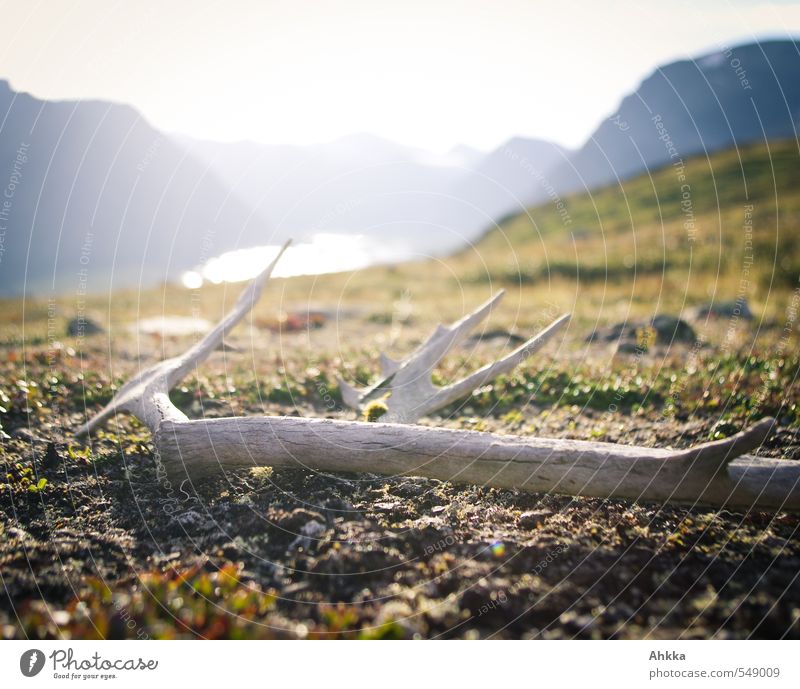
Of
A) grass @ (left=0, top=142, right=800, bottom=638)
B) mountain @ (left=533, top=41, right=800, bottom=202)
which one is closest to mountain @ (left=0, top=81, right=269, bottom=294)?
grass @ (left=0, top=142, right=800, bottom=638)

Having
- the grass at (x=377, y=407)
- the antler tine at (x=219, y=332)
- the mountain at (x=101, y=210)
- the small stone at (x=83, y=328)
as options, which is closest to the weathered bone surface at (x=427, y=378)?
the grass at (x=377, y=407)

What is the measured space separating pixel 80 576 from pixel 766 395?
10.6 metres

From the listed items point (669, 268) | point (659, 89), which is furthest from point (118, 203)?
point (659, 89)

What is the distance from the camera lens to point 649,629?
4.18m

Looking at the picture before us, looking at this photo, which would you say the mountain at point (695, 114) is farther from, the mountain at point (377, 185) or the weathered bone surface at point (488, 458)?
the weathered bone surface at point (488, 458)

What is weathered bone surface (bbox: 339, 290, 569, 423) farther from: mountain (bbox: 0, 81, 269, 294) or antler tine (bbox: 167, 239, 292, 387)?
mountain (bbox: 0, 81, 269, 294)

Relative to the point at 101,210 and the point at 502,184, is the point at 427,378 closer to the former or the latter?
the point at 502,184

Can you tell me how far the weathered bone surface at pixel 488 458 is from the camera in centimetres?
515

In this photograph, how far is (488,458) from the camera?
18.6 ft

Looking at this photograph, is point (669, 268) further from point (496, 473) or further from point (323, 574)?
point (323, 574)

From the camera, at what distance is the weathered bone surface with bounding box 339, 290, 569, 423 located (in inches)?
314
